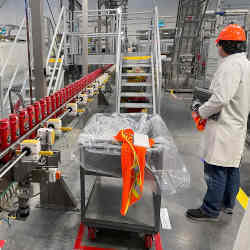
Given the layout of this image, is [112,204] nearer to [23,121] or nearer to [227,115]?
[23,121]

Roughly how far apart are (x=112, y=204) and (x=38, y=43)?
197cm

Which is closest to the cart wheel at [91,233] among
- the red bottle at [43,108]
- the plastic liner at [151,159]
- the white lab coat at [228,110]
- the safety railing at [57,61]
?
the plastic liner at [151,159]

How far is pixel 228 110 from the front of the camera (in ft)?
6.25

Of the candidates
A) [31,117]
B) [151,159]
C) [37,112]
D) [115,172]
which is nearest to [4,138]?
[31,117]

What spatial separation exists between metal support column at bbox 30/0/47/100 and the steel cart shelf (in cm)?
138

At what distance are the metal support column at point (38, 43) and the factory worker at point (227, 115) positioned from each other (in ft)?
6.12

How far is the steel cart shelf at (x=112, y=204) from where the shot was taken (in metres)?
1.66

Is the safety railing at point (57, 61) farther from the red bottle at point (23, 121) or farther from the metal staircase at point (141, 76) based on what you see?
the red bottle at point (23, 121)

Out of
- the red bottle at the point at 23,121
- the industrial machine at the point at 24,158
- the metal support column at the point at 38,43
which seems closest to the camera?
the industrial machine at the point at 24,158

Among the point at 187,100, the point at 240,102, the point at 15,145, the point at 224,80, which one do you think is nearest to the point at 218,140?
the point at 240,102

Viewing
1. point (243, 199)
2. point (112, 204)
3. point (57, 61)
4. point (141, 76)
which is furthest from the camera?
point (141, 76)

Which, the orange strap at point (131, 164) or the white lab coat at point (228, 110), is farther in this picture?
the white lab coat at point (228, 110)

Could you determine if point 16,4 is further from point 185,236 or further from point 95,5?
point 185,236

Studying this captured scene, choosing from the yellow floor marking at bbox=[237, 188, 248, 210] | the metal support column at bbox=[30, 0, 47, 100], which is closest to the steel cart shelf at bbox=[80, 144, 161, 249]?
the yellow floor marking at bbox=[237, 188, 248, 210]
